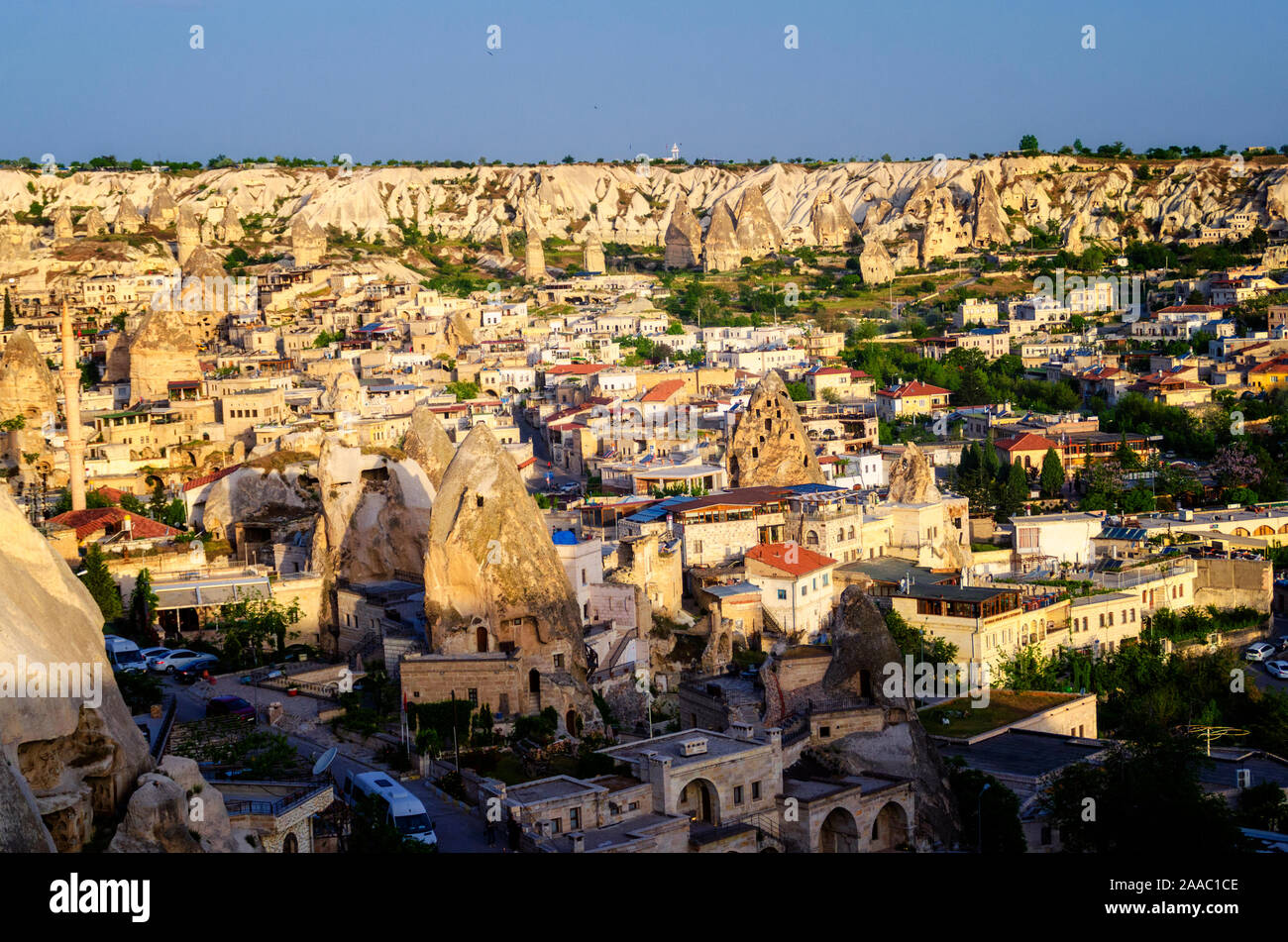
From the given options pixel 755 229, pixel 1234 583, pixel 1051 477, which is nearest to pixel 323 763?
pixel 1234 583

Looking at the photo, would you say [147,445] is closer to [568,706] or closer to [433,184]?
[568,706]

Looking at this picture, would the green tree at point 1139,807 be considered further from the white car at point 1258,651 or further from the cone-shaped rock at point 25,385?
the cone-shaped rock at point 25,385

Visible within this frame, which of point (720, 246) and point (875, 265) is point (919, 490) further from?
point (720, 246)

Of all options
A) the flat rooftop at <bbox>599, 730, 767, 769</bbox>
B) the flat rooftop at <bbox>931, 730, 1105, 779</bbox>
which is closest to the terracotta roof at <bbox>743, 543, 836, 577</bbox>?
the flat rooftop at <bbox>931, 730, 1105, 779</bbox>

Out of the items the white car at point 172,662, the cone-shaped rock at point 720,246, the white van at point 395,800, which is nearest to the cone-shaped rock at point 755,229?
the cone-shaped rock at point 720,246

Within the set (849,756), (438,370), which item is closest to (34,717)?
(849,756)

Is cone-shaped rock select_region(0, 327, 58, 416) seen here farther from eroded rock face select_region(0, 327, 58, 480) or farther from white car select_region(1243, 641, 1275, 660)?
white car select_region(1243, 641, 1275, 660)

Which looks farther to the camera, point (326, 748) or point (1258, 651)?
point (1258, 651)
